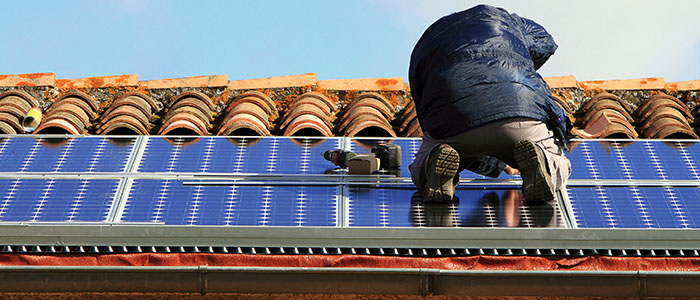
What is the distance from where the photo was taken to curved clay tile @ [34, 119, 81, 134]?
10.1 meters

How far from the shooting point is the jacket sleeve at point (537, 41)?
855 centimetres

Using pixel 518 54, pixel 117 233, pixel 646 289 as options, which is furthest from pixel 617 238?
pixel 117 233

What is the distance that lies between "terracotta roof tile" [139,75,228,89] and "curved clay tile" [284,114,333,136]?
137 centimetres

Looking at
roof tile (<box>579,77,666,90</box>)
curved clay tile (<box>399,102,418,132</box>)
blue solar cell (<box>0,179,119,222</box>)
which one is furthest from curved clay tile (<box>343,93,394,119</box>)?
blue solar cell (<box>0,179,119,222</box>)

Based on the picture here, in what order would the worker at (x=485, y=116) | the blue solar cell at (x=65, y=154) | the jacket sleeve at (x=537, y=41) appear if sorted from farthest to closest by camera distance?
the jacket sleeve at (x=537, y=41), the blue solar cell at (x=65, y=154), the worker at (x=485, y=116)

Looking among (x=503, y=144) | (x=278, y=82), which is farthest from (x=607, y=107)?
(x=503, y=144)

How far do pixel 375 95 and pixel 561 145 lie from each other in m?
3.51

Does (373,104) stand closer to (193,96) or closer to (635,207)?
(193,96)

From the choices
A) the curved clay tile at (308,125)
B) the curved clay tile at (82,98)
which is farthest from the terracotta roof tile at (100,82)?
the curved clay tile at (308,125)

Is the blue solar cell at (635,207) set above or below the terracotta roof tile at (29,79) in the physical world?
below

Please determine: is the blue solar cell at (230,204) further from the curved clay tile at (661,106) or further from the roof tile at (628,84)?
the roof tile at (628,84)

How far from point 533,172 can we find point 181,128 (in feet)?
12.7

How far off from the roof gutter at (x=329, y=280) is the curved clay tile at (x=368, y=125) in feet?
11.6

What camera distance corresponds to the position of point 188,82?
11.4 m
